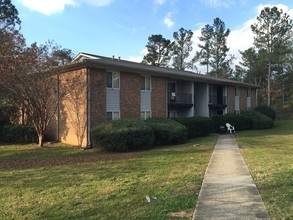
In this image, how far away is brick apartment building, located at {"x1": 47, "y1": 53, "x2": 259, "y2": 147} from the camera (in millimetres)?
19609

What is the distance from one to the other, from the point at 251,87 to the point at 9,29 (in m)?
27.5

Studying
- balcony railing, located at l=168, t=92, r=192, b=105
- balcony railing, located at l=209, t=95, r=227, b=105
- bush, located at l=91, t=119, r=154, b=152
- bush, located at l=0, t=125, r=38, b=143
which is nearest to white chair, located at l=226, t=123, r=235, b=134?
balcony railing, located at l=168, t=92, r=192, b=105

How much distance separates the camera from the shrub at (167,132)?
19214 millimetres

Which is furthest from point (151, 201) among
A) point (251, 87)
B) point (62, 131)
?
point (251, 87)

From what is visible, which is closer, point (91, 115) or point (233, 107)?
point (91, 115)

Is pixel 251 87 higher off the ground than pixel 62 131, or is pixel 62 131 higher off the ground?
pixel 251 87

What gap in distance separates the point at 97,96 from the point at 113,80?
1730 mm

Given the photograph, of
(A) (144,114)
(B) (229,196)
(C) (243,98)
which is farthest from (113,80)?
(C) (243,98)

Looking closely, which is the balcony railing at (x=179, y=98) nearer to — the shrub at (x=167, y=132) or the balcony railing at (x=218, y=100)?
the balcony railing at (x=218, y=100)

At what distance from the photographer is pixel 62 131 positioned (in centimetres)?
2175

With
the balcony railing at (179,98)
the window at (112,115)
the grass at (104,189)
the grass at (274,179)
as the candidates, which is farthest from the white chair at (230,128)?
the grass at (104,189)

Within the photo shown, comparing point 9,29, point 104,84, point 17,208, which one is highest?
point 9,29

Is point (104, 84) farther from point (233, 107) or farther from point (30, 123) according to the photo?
point (233, 107)

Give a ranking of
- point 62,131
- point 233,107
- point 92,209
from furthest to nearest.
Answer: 1. point 233,107
2. point 62,131
3. point 92,209
